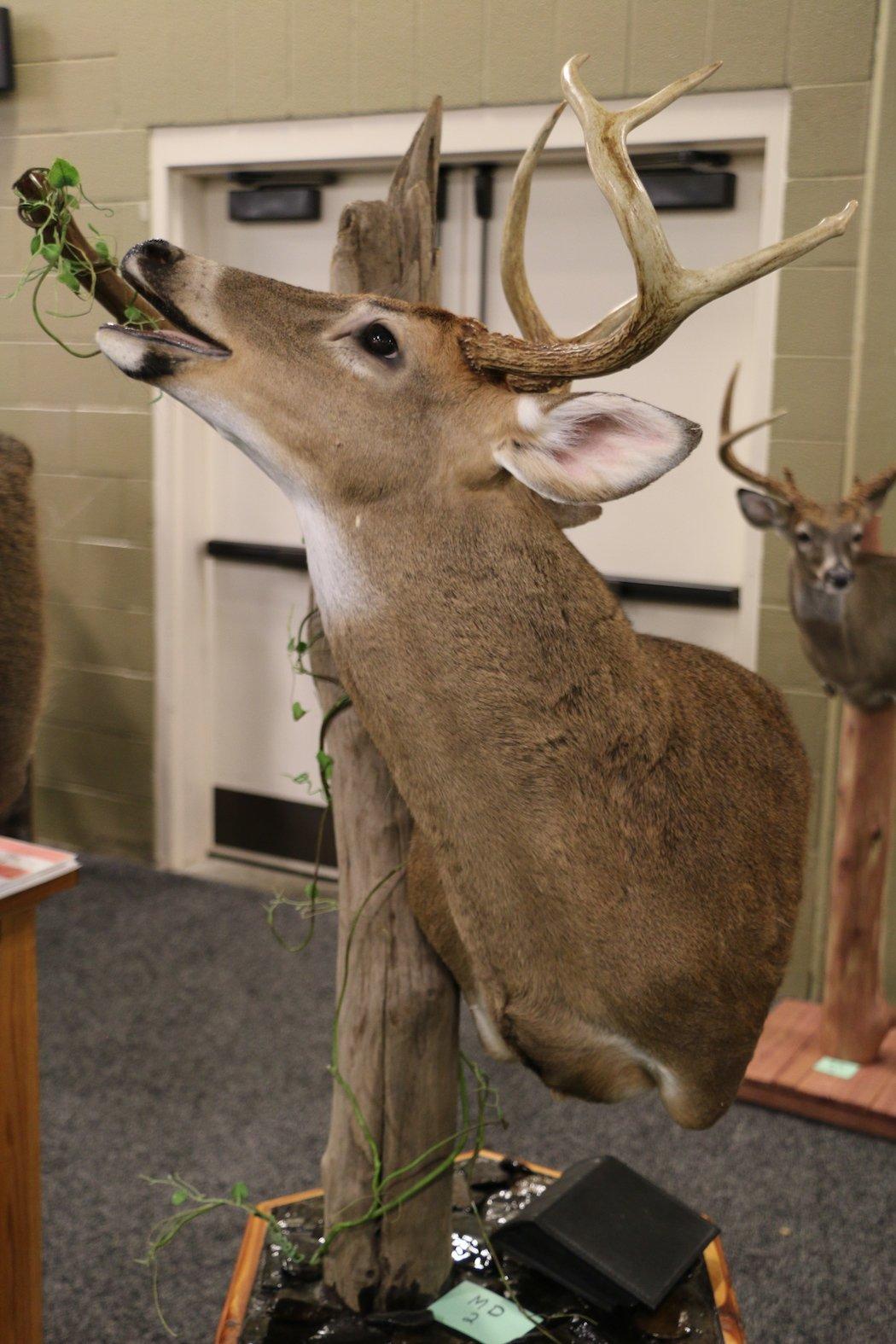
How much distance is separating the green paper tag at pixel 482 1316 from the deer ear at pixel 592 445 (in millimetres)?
1047

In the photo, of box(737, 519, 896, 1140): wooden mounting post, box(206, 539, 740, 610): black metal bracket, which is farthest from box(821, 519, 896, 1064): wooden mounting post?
box(206, 539, 740, 610): black metal bracket

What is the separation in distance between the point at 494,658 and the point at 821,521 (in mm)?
1578

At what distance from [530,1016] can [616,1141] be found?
1513 millimetres

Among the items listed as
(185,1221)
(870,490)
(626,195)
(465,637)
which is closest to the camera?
(626,195)

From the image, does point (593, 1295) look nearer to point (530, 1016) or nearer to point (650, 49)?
point (530, 1016)

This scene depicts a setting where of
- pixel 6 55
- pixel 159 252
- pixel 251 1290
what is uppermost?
pixel 6 55

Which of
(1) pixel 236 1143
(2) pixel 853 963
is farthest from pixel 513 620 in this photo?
(2) pixel 853 963

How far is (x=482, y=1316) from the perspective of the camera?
1619 mm

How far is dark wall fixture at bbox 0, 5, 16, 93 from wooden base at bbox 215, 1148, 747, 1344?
207cm

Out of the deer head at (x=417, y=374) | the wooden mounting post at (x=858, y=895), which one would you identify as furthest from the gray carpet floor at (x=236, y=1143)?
the deer head at (x=417, y=374)

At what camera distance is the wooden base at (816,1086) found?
2.73 metres

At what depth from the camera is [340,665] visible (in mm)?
1295

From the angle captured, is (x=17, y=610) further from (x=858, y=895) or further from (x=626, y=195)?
(x=858, y=895)

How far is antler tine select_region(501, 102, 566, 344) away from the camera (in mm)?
1498
